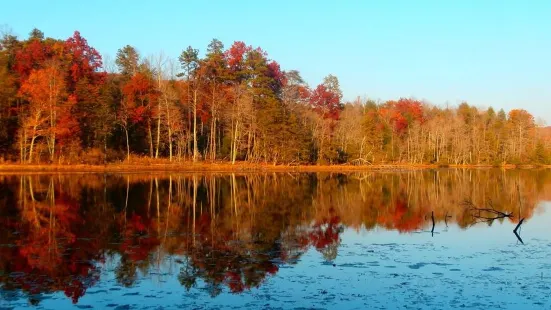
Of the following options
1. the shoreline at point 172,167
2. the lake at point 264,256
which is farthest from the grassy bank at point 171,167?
the lake at point 264,256

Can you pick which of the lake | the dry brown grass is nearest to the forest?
the dry brown grass

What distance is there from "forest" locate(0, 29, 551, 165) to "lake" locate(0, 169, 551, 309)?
28.2 m

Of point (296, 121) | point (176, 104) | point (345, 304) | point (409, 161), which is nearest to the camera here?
point (345, 304)

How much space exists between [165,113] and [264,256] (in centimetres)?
4459

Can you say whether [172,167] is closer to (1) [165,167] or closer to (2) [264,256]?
(1) [165,167]

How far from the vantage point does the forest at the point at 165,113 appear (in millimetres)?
48719

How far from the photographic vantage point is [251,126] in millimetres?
58500

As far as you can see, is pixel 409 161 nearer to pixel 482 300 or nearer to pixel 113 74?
pixel 113 74

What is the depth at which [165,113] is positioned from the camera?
179 ft

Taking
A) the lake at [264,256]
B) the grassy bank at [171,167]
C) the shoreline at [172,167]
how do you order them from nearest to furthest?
the lake at [264,256] → the shoreline at [172,167] → the grassy bank at [171,167]

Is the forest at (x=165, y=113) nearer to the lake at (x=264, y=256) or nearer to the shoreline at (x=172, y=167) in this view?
the shoreline at (x=172, y=167)

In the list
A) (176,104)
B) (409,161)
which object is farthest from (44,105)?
(409,161)

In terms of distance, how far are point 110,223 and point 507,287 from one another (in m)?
13.0

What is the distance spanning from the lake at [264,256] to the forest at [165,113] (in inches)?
1111
